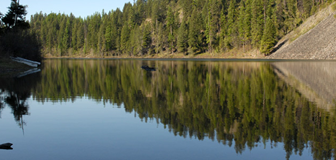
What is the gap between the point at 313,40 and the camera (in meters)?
73.1

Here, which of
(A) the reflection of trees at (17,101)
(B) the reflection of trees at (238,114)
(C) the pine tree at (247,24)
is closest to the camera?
(B) the reflection of trees at (238,114)

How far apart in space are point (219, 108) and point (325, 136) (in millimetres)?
5580

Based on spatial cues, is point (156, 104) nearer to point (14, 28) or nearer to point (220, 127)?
point (220, 127)

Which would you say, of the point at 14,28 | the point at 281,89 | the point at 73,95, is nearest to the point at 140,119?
the point at 73,95

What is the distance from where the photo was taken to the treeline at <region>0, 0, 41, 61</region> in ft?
156

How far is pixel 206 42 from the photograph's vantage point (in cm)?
11606

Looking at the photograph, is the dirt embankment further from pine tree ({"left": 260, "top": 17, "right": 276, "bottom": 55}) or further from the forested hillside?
the forested hillside

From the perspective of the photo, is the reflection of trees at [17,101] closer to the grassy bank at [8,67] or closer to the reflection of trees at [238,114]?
the reflection of trees at [238,114]

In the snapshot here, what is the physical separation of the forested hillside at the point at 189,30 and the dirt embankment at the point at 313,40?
5.04m

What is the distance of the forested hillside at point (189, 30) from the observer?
9606 centimetres

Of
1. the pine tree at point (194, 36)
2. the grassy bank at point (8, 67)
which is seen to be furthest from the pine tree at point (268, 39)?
the grassy bank at point (8, 67)

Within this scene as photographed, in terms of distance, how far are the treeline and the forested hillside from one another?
5191 mm

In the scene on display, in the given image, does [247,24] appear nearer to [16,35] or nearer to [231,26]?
[231,26]

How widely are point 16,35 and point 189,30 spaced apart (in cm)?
7736
